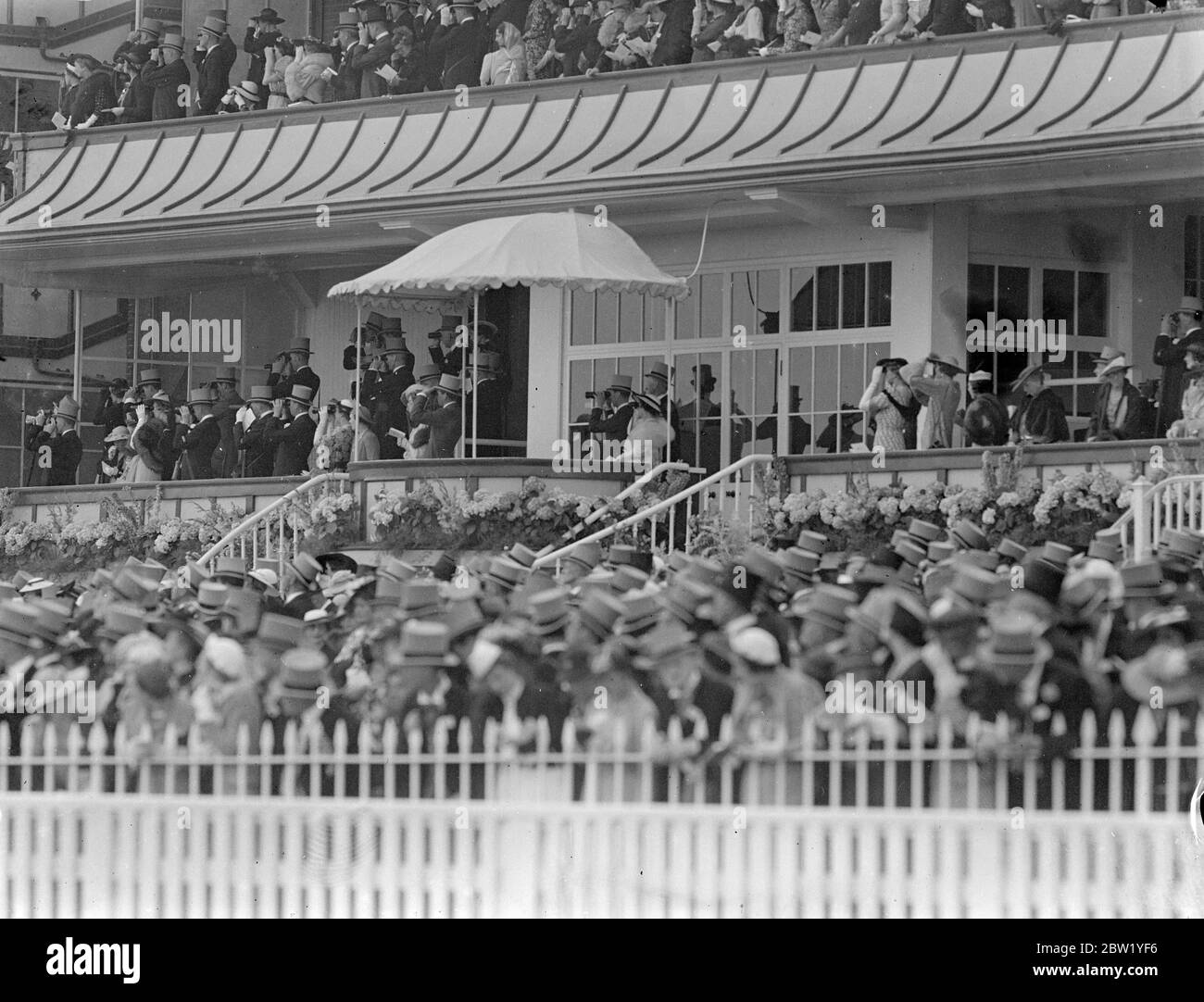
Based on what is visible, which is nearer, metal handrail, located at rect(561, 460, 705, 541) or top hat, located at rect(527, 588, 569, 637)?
top hat, located at rect(527, 588, 569, 637)

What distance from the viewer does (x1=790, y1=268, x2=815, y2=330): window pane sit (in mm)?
15211

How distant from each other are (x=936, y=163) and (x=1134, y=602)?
5319 millimetres

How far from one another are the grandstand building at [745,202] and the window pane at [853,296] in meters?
0.02

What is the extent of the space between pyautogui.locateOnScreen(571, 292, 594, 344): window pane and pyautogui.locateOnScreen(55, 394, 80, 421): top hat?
362 centimetres

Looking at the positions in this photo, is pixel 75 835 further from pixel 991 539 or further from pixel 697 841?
pixel 991 539

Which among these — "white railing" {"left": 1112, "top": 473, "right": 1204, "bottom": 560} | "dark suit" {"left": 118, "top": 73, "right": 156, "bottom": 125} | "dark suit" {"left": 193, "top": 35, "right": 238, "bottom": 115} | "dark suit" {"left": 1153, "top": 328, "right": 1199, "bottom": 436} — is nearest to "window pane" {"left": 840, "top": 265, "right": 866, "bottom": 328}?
"dark suit" {"left": 1153, "top": 328, "right": 1199, "bottom": 436}

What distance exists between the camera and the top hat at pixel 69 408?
54.2ft

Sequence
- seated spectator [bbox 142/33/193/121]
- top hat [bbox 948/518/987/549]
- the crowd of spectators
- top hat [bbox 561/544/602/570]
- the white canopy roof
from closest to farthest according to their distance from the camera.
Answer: the crowd of spectators < top hat [bbox 948/518/987/549] < top hat [bbox 561/544/602/570] < the white canopy roof < seated spectator [bbox 142/33/193/121]

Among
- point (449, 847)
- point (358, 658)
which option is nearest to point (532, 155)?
point (358, 658)

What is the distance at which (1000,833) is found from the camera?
8.16 m

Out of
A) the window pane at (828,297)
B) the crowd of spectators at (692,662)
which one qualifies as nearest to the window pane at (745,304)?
the window pane at (828,297)

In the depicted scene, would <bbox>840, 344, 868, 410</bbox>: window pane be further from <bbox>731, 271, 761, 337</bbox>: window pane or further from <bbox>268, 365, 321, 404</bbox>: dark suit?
<bbox>268, 365, 321, 404</bbox>: dark suit

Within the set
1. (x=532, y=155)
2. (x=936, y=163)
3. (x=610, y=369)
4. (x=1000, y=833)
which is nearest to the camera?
(x=1000, y=833)
